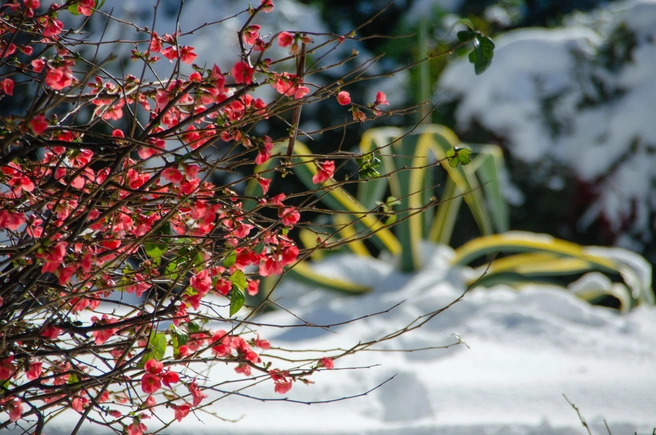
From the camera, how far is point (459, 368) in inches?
138

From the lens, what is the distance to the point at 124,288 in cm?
134

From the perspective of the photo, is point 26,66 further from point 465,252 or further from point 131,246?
point 465,252

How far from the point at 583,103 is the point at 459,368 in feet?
17.3

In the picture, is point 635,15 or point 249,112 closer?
point 249,112

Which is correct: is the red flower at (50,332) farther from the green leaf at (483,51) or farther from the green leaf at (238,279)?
→ the green leaf at (483,51)

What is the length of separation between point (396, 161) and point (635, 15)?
4272mm

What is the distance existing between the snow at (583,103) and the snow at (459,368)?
124 inches

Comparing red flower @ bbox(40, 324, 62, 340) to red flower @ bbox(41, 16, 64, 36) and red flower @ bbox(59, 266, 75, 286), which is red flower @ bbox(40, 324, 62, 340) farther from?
red flower @ bbox(41, 16, 64, 36)

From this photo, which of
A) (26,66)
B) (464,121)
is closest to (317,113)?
(464,121)

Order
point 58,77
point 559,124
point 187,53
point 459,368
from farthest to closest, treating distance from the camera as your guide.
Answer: point 559,124 < point 459,368 < point 187,53 < point 58,77

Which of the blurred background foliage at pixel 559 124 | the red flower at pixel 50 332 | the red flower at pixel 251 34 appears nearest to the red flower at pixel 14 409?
the red flower at pixel 50 332

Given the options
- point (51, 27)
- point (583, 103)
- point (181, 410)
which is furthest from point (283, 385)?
point (583, 103)

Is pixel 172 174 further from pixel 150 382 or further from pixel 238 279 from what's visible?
pixel 150 382

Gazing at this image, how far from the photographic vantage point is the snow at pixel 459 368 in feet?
9.03
